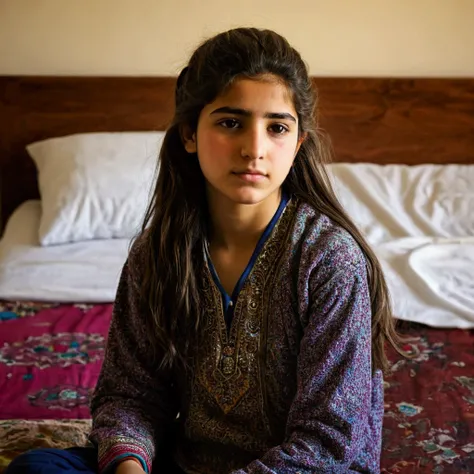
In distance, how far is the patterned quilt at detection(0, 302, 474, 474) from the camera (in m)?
1.50

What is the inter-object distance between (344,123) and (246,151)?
179 centimetres

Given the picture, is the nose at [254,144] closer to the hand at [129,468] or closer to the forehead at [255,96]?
the forehead at [255,96]

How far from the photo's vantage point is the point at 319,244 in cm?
123

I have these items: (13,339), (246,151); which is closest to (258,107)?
(246,151)

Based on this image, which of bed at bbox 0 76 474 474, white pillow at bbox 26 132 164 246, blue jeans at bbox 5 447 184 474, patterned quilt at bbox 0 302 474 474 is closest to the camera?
blue jeans at bbox 5 447 184 474

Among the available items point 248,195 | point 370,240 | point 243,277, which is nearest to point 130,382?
point 243,277

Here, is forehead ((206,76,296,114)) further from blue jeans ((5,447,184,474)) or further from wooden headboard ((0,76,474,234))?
wooden headboard ((0,76,474,234))

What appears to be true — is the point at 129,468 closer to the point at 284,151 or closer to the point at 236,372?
the point at 236,372

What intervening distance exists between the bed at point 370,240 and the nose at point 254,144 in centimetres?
64

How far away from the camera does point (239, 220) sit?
4.33 feet

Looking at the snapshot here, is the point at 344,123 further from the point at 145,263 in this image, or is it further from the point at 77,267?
the point at 145,263

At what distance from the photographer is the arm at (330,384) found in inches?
44.8

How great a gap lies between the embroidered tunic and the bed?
0.24 metres

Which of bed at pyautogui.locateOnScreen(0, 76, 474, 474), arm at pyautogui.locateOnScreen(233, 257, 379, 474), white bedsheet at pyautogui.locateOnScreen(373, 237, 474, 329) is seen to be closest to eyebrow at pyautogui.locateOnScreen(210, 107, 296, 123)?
arm at pyautogui.locateOnScreen(233, 257, 379, 474)
